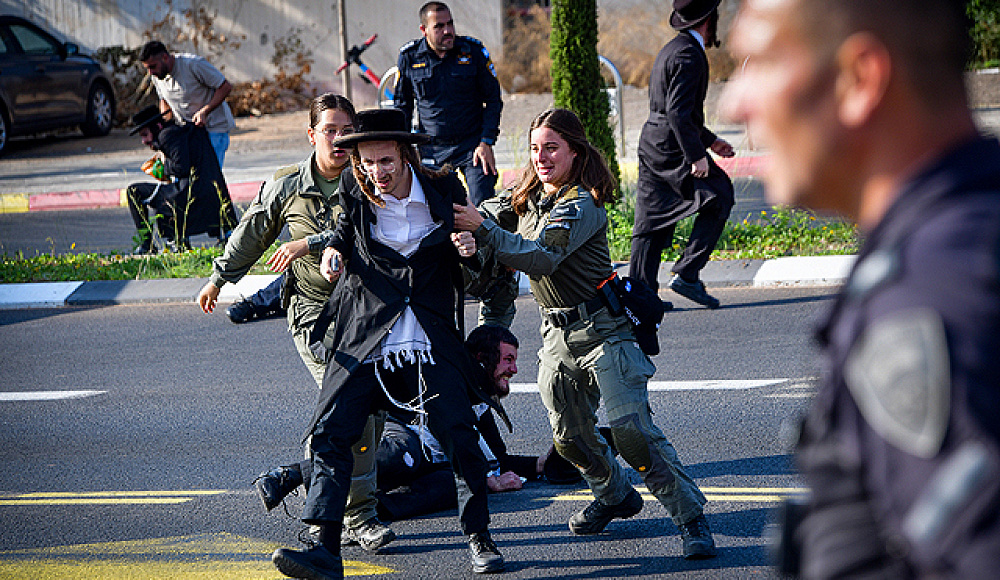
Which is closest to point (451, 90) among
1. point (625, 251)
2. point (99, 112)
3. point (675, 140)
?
point (625, 251)

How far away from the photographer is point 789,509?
1440 millimetres

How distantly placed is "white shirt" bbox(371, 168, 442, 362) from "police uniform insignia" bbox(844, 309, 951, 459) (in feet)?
10.2

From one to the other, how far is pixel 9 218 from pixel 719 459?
12.3 meters

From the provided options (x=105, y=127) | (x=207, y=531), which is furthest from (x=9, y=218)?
(x=207, y=531)

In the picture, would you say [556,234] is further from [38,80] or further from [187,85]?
[38,80]

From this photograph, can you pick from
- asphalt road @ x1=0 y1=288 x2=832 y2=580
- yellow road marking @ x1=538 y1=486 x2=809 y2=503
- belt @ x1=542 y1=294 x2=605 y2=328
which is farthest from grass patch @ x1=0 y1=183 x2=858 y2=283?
belt @ x1=542 y1=294 x2=605 y2=328

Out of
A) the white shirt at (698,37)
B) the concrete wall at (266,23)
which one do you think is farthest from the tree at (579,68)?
the concrete wall at (266,23)

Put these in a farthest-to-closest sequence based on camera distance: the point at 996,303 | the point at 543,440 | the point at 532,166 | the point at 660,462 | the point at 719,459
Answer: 1. the point at 543,440
2. the point at 719,459
3. the point at 532,166
4. the point at 660,462
5. the point at 996,303

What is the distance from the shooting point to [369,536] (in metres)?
4.54

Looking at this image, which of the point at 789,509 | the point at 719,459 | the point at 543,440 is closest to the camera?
the point at 789,509

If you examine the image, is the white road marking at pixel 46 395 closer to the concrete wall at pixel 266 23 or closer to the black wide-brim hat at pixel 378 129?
the black wide-brim hat at pixel 378 129

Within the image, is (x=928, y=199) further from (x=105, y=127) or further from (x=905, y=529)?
(x=105, y=127)

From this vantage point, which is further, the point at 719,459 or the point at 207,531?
the point at 719,459

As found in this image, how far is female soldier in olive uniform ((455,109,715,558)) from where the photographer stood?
163 inches
